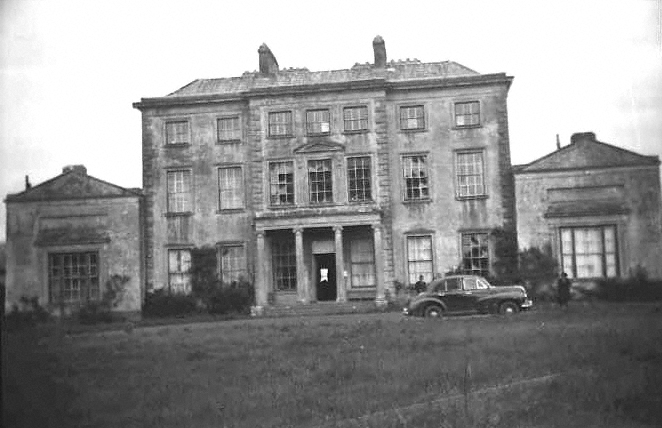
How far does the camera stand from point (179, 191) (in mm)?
23969

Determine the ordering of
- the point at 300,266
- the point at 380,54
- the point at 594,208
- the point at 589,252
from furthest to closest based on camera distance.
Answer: the point at 380,54, the point at 300,266, the point at 589,252, the point at 594,208

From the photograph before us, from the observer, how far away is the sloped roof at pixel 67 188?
38.5ft

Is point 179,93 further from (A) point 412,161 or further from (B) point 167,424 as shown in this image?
(B) point 167,424

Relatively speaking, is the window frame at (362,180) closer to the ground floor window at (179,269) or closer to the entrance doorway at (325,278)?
the entrance doorway at (325,278)

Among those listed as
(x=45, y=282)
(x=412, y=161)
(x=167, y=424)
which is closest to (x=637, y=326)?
(x=167, y=424)

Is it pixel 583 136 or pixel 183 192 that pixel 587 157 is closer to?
pixel 583 136

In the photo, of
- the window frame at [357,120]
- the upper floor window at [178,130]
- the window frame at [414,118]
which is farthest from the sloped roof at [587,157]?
the upper floor window at [178,130]

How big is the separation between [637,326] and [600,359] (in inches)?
71.5

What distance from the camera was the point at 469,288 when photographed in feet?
57.6

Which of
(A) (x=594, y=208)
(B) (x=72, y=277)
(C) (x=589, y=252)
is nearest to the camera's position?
(A) (x=594, y=208)

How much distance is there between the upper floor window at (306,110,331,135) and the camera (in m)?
23.9

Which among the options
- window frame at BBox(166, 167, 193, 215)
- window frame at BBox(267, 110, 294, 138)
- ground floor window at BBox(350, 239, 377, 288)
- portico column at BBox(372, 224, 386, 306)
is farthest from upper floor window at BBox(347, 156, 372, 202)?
window frame at BBox(166, 167, 193, 215)

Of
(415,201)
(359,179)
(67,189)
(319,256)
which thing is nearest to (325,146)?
(359,179)

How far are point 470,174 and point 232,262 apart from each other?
8737mm
